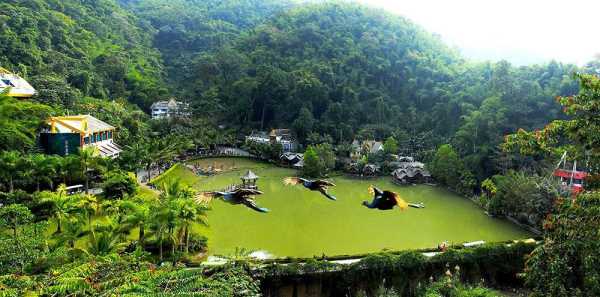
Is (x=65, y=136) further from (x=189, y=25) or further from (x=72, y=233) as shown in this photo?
(x=189, y=25)

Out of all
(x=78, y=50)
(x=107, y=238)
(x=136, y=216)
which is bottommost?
(x=107, y=238)

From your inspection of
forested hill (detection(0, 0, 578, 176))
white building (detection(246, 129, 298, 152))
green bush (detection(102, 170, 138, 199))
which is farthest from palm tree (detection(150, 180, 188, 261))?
white building (detection(246, 129, 298, 152))

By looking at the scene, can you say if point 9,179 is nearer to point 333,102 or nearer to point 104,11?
point 333,102

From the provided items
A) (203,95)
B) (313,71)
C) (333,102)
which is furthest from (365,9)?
(203,95)

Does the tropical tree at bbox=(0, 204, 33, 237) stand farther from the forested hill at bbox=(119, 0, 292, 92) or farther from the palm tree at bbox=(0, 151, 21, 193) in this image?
the forested hill at bbox=(119, 0, 292, 92)

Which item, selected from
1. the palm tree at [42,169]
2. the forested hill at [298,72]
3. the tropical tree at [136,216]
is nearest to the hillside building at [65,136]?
the palm tree at [42,169]

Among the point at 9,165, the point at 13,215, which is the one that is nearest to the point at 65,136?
the point at 9,165

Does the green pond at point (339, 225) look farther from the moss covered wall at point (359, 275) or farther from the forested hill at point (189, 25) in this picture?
the forested hill at point (189, 25)
